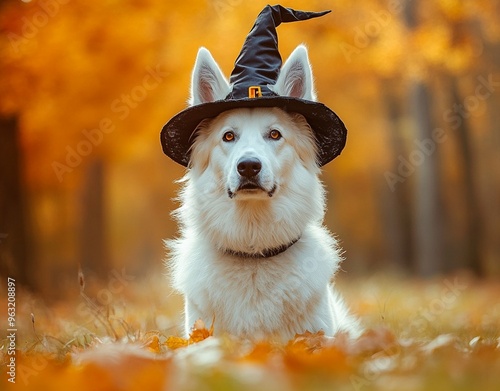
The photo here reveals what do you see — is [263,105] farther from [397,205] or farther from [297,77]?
[397,205]

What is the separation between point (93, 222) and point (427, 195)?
7.05m

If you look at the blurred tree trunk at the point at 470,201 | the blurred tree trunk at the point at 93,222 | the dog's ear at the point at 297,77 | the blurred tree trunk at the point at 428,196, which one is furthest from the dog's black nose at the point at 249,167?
the blurred tree trunk at the point at 470,201

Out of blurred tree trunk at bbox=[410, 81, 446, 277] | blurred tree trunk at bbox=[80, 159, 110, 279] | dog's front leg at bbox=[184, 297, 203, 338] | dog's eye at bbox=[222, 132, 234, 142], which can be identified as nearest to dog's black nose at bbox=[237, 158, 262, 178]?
dog's eye at bbox=[222, 132, 234, 142]

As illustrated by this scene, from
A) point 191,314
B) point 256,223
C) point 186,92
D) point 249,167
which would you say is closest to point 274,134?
point 249,167

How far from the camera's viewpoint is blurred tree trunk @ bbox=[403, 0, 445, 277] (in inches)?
531

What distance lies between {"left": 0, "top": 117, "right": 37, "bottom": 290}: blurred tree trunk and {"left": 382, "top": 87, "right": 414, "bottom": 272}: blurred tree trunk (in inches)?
397

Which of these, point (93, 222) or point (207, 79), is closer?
point (207, 79)

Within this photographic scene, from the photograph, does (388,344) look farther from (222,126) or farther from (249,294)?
(222,126)

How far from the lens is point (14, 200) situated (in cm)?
945

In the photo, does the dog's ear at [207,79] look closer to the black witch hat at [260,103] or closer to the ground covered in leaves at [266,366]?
the black witch hat at [260,103]

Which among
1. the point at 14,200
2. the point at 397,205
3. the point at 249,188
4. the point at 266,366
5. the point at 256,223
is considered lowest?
the point at 397,205

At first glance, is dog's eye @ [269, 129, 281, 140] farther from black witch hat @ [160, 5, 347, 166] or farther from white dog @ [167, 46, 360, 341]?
black witch hat @ [160, 5, 347, 166]

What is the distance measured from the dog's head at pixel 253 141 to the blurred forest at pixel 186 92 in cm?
A: 193

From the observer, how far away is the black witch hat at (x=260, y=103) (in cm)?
409
